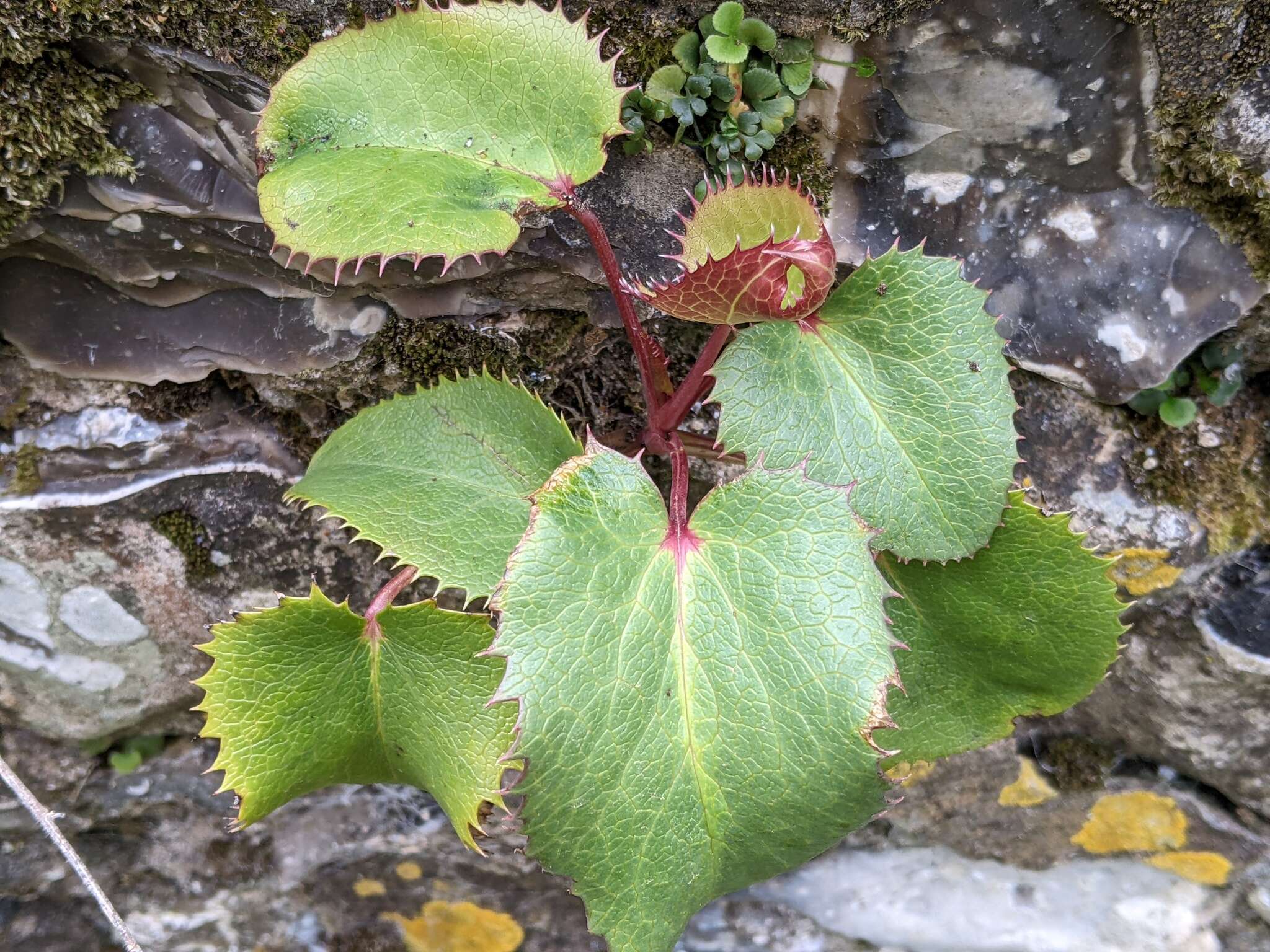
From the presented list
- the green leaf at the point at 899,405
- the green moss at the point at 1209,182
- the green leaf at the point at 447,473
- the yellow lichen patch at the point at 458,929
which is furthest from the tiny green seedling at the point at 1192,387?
the yellow lichen patch at the point at 458,929

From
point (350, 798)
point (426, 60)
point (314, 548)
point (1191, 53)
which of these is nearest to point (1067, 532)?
point (1191, 53)

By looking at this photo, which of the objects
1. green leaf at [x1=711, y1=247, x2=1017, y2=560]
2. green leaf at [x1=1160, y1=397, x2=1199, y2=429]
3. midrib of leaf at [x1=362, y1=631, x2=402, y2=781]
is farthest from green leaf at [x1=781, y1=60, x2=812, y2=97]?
midrib of leaf at [x1=362, y1=631, x2=402, y2=781]

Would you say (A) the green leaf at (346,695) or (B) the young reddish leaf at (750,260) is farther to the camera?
(A) the green leaf at (346,695)

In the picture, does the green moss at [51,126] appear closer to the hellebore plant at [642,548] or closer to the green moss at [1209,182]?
the hellebore plant at [642,548]

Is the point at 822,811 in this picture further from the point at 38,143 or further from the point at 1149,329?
the point at 38,143

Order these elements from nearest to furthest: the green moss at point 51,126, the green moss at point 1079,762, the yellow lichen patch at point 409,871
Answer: the green moss at point 51,126
the green moss at point 1079,762
the yellow lichen patch at point 409,871
